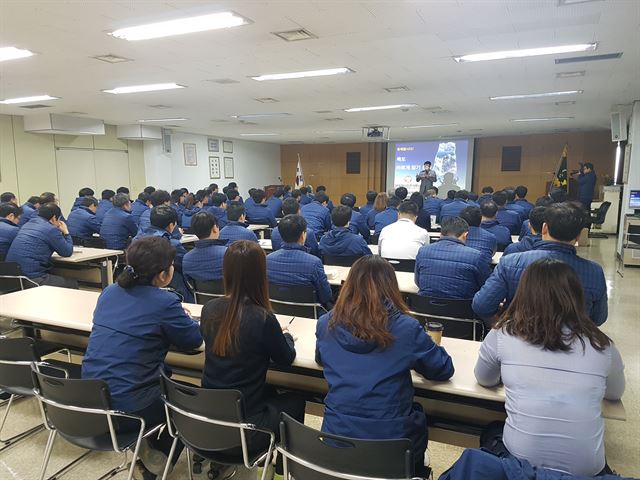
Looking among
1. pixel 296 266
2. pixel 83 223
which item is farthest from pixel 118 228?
pixel 296 266

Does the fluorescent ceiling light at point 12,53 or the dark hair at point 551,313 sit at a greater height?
the fluorescent ceiling light at point 12,53

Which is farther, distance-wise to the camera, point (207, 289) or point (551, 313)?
point (207, 289)

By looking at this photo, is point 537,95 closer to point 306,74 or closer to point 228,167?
point 306,74

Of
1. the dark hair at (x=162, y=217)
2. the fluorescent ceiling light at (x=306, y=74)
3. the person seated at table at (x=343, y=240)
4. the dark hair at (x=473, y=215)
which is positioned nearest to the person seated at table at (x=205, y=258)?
the dark hair at (x=162, y=217)

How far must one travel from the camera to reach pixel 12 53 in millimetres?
4359

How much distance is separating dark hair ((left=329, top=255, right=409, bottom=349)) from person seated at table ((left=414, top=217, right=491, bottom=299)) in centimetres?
143

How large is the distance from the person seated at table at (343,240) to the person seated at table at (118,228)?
10.4 feet

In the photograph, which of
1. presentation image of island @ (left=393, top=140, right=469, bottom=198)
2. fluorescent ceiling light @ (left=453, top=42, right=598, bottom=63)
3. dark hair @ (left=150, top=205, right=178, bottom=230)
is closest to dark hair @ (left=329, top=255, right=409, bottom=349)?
dark hair @ (left=150, top=205, right=178, bottom=230)

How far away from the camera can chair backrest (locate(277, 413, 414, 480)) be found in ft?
4.52

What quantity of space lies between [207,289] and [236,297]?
1.52 metres

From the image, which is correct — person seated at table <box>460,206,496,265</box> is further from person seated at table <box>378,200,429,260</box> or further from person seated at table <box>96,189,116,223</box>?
person seated at table <box>96,189,116,223</box>

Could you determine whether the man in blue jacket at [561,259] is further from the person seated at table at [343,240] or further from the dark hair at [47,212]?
the dark hair at [47,212]

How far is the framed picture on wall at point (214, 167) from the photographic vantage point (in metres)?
14.1

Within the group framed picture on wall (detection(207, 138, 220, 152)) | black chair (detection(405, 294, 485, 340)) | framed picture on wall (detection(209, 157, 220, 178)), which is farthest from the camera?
framed picture on wall (detection(209, 157, 220, 178))
